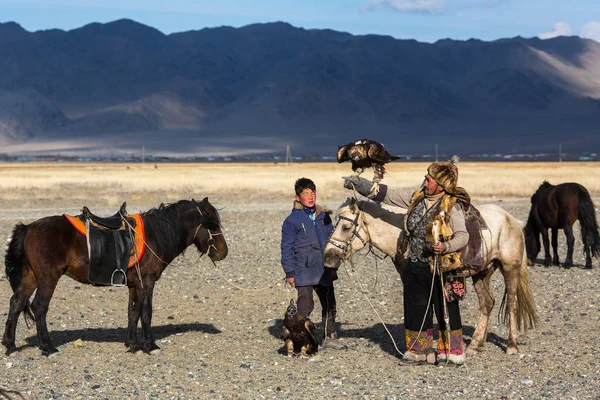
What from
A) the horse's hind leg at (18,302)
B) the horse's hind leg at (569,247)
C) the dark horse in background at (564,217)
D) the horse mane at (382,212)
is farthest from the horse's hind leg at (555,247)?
the horse's hind leg at (18,302)

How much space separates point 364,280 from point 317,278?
4.48m

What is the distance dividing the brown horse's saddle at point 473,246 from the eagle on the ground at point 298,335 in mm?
1589

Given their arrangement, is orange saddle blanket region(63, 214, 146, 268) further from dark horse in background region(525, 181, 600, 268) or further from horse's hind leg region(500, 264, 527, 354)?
dark horse in background region(525, 181, 600, 268)

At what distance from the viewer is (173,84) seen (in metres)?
173

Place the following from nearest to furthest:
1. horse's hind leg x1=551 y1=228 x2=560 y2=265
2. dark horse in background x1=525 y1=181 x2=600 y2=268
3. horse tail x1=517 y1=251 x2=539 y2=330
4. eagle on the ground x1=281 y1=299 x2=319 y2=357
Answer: eagle on the ground x1=281 y1=299 x2=319 y2=357 → horse tail x1=517 y1=251 x2=539 y2=330 → dark horse in background x1=525 y1=181 x2=600 y2=268 → horse's hind leg x1=551 y1=228 x2=560 y2=265

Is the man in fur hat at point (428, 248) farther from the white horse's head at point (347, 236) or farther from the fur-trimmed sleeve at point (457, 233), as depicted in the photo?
the white horse's head at point (347, 236)

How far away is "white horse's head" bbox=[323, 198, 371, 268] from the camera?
812 centimetres

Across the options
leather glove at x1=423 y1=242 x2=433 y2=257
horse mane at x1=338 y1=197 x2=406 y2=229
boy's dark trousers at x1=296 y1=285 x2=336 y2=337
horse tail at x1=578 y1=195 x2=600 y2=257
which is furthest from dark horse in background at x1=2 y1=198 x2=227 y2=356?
horse tail at x1=578 y1=195 x2=600 y2=257

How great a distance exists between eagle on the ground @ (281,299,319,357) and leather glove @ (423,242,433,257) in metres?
1.31

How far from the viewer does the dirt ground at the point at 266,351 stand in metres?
7.41

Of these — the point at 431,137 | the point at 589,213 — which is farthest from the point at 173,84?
the point at 589,213

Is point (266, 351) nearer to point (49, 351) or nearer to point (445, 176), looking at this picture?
point (49, 351)

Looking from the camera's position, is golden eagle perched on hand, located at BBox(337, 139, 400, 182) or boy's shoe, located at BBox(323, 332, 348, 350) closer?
golden eagle perched on hand, located at BBox(337, 139, 400, 182)

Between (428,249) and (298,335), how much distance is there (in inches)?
60.4
